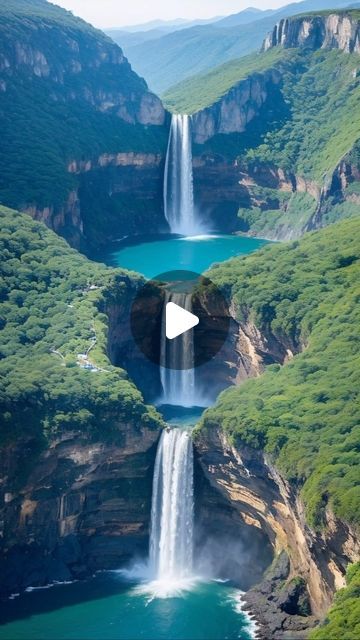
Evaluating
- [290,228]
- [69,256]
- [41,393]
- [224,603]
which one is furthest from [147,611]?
[290,228]

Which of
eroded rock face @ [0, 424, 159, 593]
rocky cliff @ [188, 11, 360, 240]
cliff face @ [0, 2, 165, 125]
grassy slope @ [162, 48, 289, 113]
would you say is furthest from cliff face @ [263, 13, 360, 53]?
eroded rock face @ [0, 424, 159, 593]

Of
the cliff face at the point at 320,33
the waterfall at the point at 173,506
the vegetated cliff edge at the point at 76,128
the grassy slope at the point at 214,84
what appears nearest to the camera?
the waterfall at the point at 173,506

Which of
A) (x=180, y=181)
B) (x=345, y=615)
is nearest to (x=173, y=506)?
(x=345, y=615)

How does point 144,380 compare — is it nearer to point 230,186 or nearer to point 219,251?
point 219,251

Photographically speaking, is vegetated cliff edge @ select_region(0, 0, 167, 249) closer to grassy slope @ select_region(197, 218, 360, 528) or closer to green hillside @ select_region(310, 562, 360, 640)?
grassy slope @ select_region(197, 218, 360, 528)

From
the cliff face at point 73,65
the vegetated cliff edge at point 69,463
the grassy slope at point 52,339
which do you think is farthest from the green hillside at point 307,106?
the vegetated cliff edge at point 69,463

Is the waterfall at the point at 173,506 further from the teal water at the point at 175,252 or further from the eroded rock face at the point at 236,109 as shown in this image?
the eroded rock face at the point at 236,109
